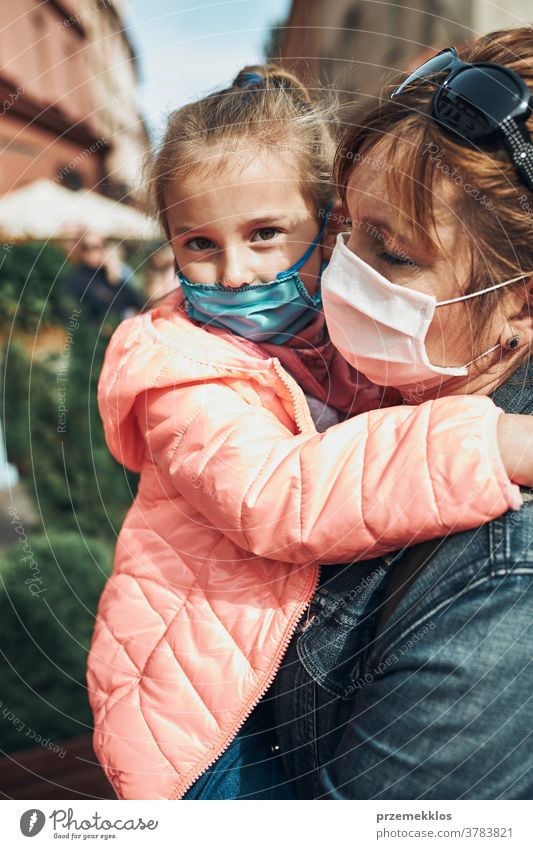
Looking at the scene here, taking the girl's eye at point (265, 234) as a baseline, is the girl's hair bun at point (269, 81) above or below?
above

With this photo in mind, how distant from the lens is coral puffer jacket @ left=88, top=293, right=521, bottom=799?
87 centimetres

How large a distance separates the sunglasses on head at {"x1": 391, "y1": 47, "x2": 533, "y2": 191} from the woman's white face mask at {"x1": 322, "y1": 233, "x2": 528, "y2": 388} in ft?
0.49

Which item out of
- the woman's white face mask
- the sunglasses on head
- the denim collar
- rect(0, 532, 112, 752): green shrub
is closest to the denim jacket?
the denim collar

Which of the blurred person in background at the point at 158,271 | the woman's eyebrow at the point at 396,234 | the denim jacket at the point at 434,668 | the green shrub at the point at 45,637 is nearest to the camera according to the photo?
the denim jacket at the point at 434,668

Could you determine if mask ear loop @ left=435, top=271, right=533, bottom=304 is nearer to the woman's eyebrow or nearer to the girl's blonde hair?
the woman's eyebrow

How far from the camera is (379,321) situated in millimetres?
994

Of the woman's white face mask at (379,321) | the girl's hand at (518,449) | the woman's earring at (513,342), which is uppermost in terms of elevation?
the woman's white face mask at (379,321)

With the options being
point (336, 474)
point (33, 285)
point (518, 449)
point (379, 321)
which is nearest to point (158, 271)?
point (33, 285)

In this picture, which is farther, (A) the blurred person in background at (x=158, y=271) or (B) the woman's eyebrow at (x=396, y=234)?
(A) the blurred person in background at (x=158, y=271)

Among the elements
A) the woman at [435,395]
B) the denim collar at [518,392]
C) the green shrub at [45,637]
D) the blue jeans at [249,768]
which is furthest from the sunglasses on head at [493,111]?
the green shrub at [45,637]

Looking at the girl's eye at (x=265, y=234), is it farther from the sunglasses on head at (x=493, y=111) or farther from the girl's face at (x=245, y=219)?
the sunglasses on head at (x=493, y=111)

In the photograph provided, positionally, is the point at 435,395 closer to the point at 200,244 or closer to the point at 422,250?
the point at 422,250

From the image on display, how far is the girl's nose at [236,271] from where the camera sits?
1.11 m
